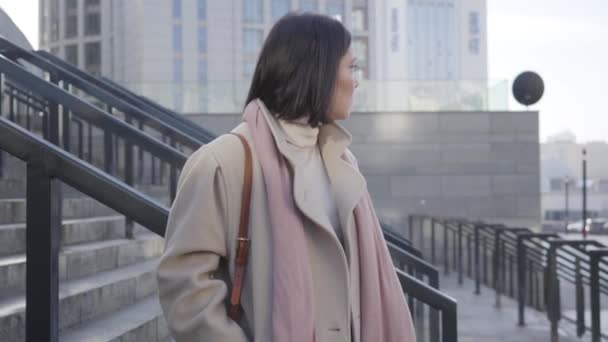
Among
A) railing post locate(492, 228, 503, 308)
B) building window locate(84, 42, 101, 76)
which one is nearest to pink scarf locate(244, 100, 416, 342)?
railing post locate(492, 228, 503, 308)

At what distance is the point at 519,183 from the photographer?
15.4 meters

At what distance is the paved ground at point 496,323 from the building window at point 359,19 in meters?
56.5

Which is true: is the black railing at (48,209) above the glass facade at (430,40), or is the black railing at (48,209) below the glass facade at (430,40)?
below

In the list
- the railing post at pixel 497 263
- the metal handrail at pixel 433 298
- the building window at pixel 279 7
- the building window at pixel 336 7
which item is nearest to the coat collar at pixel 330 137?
the metal handrail at pixel 433 298

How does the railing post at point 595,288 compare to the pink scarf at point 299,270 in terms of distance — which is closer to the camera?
the pink scarf at point 299,270

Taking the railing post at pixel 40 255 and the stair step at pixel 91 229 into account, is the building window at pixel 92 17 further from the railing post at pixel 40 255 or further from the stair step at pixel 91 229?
the railing post at pixel 40 255

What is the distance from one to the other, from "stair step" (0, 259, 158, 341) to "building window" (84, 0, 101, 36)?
196ft

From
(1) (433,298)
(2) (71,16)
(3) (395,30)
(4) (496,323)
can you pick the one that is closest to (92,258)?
(1) (433,298)

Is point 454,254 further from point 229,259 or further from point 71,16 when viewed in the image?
point 71,16

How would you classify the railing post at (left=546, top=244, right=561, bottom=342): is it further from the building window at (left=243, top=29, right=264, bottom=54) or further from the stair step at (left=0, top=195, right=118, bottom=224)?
the building window at (left=243, top=29, right=264, bottom=54)

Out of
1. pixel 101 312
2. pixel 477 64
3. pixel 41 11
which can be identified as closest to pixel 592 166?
pixel 477 64

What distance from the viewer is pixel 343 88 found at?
7.38 ft

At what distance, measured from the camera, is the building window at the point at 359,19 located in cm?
6594

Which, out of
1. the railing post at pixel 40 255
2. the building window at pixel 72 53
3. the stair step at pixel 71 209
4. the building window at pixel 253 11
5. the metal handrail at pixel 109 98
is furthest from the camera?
the building window at pixel 72 53
